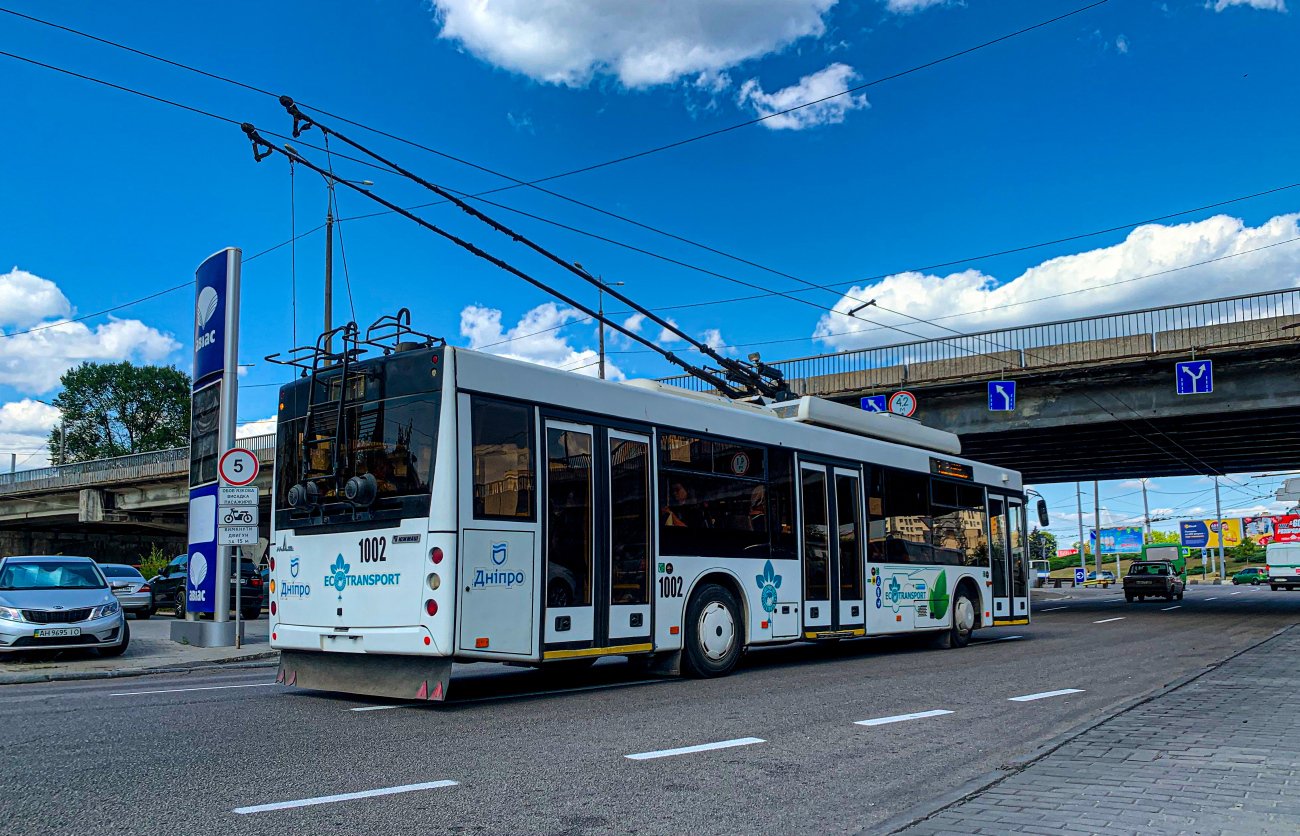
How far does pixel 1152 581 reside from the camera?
43656 mm

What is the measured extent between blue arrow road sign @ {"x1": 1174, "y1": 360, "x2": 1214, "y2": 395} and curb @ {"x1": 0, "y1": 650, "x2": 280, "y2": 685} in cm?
2206

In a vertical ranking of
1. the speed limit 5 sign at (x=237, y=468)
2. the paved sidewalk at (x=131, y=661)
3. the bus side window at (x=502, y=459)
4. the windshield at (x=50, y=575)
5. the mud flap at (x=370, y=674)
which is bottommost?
the paved sidewalk at (x=131, y=661)

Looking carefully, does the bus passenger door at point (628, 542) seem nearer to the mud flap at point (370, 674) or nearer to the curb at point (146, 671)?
the mud flap at point (370, 674)

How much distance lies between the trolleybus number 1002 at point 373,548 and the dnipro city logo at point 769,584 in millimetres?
4806

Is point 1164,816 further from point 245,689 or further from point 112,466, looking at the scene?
point 112,466

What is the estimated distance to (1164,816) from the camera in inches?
205

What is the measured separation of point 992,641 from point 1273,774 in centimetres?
1235

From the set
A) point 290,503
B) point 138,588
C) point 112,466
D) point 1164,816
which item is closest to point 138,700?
point 290,503

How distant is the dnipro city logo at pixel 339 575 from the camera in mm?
9398

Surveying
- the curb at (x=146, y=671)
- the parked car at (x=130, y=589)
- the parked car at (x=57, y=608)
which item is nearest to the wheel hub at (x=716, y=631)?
the curb at (x=146, y=671)

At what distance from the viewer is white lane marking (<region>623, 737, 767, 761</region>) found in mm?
6797

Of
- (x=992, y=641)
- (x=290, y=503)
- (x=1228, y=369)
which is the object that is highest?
(x=1228, y=369)

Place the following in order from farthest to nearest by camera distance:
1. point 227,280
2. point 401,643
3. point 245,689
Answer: point 227,280 < point 245,689 < point 401,643

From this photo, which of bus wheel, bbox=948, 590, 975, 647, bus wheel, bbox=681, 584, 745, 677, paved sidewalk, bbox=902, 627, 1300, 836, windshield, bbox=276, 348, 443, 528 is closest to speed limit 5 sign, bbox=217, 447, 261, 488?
windshield, bbox=276, 348, 443, 528
